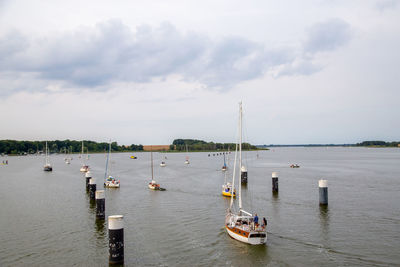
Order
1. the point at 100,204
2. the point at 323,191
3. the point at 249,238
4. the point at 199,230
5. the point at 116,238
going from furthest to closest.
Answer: the point at 323,191
the point at 100,204
the point at 199,230
the point at 249,238
the point at 116,238

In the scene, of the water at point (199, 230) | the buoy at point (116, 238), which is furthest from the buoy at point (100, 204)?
the buoy at point (116, 238)

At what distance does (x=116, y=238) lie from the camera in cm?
2434

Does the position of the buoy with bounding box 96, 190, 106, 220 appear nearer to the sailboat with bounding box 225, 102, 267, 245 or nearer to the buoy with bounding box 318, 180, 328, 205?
the sailboat with bounding box 225, 102, 267, 245

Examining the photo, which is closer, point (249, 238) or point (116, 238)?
point (116, 238)

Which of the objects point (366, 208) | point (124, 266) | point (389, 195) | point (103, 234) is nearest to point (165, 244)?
point (124, 266)

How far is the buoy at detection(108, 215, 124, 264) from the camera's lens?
2403cm

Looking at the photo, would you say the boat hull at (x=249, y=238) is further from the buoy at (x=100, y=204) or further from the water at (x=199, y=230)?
the buoy at (x=100, y=204)

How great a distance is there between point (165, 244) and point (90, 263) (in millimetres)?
6675

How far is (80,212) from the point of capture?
44406mm

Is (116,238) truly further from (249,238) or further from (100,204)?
(100,204)

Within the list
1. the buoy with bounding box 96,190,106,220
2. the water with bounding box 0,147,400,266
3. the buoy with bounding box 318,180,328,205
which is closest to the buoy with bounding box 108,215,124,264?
the water with bounding box 0,147,400,266

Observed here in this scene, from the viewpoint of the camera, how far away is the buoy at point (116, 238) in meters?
24.0

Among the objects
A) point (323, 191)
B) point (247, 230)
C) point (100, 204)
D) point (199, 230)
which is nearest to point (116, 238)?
point (247, 230)

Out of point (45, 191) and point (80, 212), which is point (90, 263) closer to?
point (80, 212)
